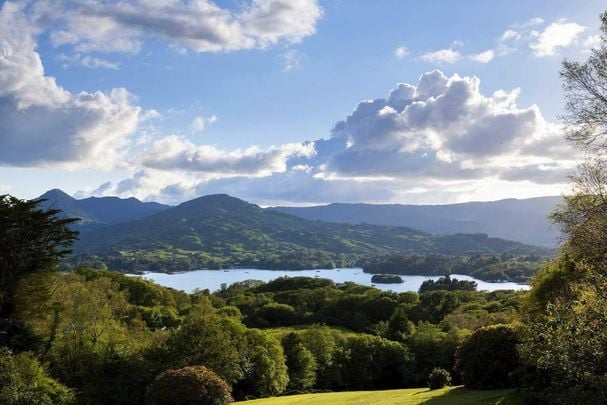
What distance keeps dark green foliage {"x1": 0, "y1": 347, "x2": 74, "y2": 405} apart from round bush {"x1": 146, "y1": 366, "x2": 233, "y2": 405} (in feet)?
30.5

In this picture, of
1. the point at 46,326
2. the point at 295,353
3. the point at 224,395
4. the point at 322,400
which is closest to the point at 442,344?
the point at 295,353

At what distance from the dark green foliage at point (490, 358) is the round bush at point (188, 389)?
13617 millimetres

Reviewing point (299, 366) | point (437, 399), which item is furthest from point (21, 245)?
point (437, 399)

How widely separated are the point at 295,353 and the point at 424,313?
51665 mm

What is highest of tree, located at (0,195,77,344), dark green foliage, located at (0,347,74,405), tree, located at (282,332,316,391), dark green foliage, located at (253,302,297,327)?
tree, located at (0,195,77,344)

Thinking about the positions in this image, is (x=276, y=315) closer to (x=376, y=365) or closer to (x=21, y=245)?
(x=376, y=365)

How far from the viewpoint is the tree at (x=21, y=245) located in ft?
138

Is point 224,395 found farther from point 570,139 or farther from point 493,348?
point 570,139

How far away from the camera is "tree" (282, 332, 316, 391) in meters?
50.7

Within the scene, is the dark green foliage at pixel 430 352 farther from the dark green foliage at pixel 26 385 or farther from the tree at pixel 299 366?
the dark green foliage at pixel 26 385

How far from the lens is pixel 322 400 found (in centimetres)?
3088

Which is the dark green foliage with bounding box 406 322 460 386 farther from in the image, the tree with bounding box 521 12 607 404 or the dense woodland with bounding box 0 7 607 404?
the tree with bounding box 521 12 607 404

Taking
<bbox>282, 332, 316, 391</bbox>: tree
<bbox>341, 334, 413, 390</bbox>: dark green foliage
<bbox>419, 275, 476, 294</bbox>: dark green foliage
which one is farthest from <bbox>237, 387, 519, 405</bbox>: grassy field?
<bbox>419, 275, 476, 294</bbox>: dark green foliage

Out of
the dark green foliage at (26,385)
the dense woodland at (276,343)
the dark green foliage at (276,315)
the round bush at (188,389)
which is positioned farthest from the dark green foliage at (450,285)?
the round bush at (188,389)
